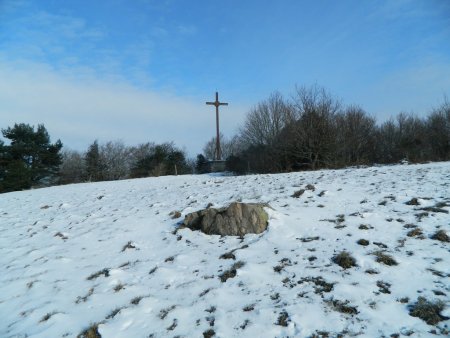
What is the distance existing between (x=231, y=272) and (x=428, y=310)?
2.80 meters

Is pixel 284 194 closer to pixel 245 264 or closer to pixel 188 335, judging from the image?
pixel 245 264

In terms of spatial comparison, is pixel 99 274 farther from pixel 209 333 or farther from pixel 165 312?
pixel 209 333

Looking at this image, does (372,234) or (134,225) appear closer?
(372,234)

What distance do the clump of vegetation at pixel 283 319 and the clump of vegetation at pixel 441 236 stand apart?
3.40 meters

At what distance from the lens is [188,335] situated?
12.3 ft

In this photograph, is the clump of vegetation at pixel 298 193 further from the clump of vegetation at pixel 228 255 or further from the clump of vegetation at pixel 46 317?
the clump of vegetation at pixel 46 317

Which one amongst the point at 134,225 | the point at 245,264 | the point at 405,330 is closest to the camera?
the point at 405,330

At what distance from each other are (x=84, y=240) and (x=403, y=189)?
8.71m

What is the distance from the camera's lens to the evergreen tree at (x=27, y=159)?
28188 millimetres

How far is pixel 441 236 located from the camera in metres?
5.30

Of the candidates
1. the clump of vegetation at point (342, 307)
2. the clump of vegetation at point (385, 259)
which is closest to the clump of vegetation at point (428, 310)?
the clump of vegetation at point (342, 307)

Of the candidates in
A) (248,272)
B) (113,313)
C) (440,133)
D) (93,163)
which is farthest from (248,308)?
(93,163)

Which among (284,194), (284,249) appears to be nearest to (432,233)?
(284,249)

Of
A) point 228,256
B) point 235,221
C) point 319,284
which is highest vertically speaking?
point 235,221
